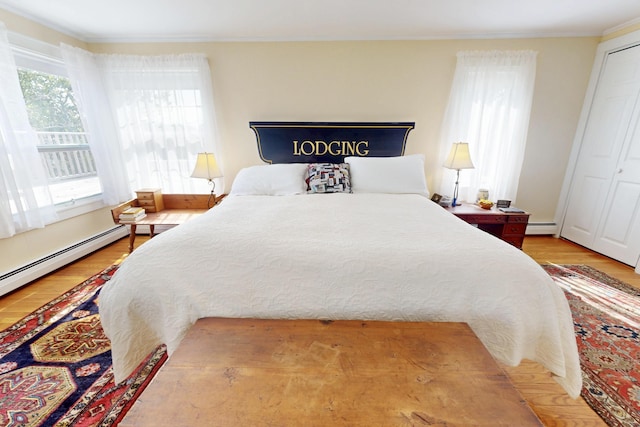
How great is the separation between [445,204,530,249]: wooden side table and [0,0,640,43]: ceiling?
1.70 m

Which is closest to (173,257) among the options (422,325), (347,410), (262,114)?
(347,410)

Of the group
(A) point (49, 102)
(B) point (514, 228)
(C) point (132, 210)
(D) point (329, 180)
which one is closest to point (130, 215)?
(C) point (132, 210)

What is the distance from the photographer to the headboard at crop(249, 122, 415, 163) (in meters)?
2.82

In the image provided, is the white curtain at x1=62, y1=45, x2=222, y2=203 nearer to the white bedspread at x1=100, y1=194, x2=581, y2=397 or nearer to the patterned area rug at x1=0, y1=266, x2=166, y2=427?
the patterned area rug at x1=0, y1=266, x2=166, y2=427

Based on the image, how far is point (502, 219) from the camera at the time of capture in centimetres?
249

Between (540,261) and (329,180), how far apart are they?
229cm

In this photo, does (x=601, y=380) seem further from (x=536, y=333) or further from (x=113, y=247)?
(x=113, y=247)

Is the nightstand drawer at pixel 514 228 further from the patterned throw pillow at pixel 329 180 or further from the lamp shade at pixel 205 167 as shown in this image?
the lamp shade at pixel 205 167

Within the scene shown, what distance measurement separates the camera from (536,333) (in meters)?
1.06

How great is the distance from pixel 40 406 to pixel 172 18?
2.81 meters

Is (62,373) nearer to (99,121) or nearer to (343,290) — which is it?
(343,290)

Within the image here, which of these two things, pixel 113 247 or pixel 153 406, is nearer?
pixel 153 406

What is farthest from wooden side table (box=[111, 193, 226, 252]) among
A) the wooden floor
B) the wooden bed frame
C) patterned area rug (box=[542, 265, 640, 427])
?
patterned area rug (box=[542, 265, 640, 427])

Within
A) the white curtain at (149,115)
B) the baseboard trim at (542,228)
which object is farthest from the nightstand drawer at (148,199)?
the baseboard trim at (542,228)
